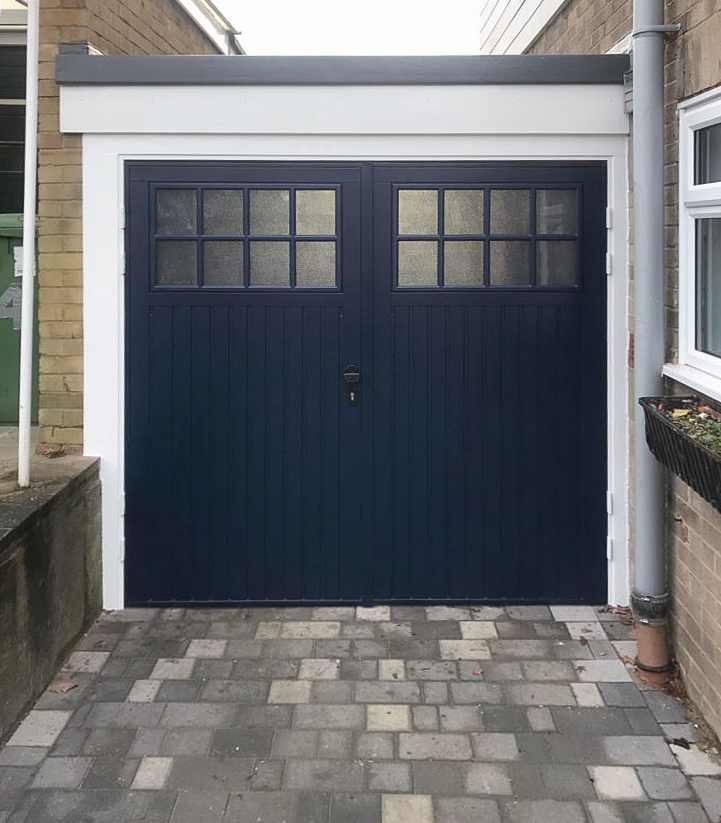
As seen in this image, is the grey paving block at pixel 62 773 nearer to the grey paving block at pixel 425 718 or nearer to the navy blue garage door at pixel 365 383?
the grey paving block at pixel 425 718

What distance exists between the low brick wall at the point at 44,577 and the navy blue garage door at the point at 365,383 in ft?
0.89

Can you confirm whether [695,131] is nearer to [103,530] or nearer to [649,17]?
[649,17]

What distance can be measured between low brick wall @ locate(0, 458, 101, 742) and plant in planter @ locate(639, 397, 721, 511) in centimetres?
249

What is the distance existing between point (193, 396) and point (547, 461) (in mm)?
1843

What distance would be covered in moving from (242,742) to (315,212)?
2.53 m

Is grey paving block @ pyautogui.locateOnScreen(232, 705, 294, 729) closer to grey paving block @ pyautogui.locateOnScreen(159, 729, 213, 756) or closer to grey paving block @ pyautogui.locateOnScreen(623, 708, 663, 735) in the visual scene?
grey paving block @ pyautogui.locateOnScreen(159, 729, 213, 756)

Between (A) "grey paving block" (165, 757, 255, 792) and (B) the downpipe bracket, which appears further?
(B) the downpipe bracket

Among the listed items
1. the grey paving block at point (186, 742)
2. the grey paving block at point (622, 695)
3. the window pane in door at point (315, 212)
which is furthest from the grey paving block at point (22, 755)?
the window pane in door at point (315, 212)

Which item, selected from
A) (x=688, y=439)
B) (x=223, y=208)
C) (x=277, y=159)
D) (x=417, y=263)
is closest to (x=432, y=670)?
(x=688, y=439)

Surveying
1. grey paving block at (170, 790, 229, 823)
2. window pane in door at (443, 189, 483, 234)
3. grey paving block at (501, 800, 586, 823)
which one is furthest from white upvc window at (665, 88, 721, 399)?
grey paving block at (170, 790, 229, 823)

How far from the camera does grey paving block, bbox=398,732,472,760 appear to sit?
126 inches

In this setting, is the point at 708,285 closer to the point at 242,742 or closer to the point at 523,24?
the point at 242,742

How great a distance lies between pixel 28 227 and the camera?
12.6 ft

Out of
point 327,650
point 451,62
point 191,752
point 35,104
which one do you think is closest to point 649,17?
point 451,62
